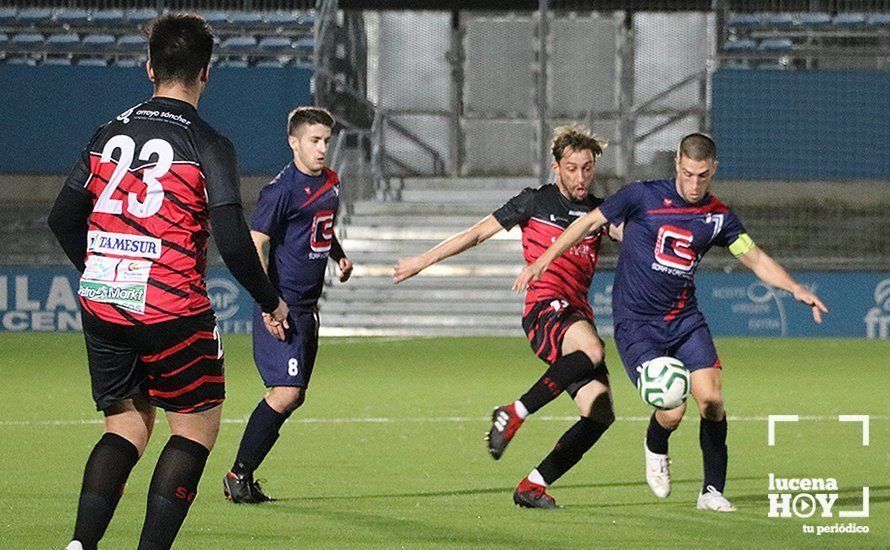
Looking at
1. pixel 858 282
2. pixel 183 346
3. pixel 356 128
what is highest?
pixel 183 346

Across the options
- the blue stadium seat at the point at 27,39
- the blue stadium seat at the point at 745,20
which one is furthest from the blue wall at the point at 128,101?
the blue stadium seat at the point at 745,20

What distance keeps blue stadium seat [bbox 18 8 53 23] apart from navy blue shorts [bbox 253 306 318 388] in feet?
62.7

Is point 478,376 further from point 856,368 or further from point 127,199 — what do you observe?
point 127,199

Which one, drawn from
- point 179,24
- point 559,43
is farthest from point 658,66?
point 179,24

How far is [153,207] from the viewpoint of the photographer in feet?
17.4

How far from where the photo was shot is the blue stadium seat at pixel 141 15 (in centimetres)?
2612

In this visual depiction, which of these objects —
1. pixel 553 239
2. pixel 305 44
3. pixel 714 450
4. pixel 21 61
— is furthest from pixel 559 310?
pixel 21 61

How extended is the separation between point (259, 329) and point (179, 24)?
3.19 meters

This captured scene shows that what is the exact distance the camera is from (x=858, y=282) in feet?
74.4

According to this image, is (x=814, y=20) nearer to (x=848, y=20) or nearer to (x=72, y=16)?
(x=848, y=20)

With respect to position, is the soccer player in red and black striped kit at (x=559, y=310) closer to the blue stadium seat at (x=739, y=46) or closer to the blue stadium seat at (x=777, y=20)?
the blue stadium seat at (x=739, y=46)

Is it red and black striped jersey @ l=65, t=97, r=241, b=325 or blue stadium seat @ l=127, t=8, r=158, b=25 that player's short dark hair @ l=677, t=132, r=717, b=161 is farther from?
blue stadium seat @ l=127, t=8, r=158, b=25

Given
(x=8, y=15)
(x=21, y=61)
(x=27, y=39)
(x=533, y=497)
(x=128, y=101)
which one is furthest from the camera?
(x=8, y=15)

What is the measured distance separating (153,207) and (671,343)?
3.24 m
